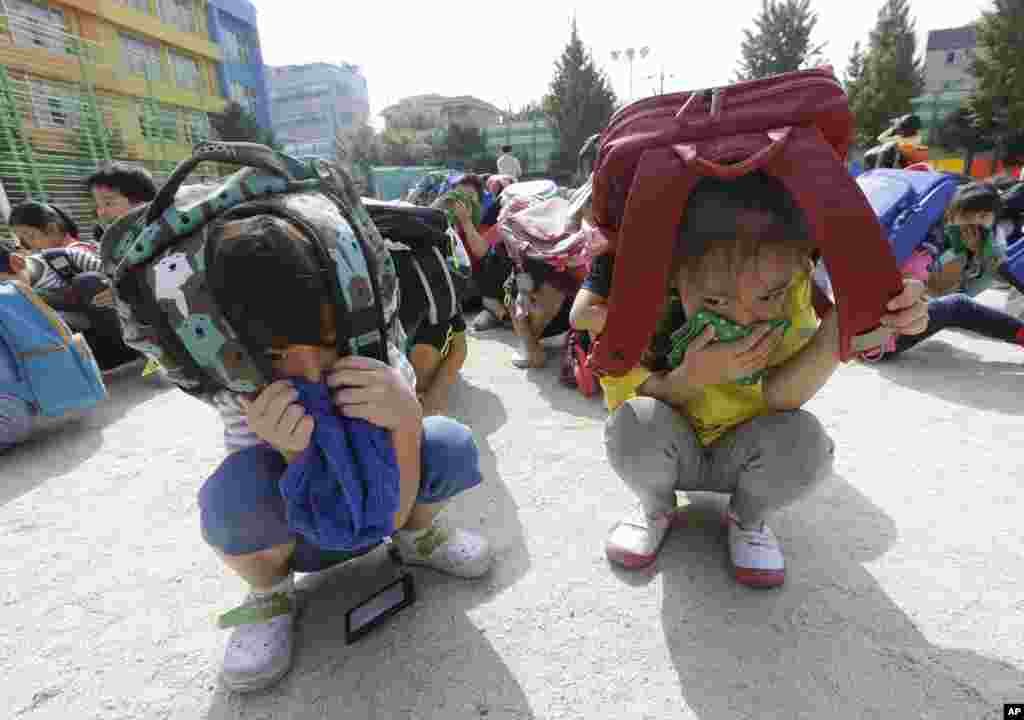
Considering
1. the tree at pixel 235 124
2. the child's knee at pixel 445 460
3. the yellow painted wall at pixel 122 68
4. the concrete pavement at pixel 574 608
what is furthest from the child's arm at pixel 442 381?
the tree at pixel 235 124

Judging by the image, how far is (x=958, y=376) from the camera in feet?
8.20

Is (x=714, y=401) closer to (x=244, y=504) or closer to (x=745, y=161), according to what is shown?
(x=745, y=161)

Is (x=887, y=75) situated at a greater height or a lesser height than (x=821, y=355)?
greater

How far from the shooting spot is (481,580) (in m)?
1.30

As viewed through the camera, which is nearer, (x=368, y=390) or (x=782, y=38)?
(x=368, y=390)

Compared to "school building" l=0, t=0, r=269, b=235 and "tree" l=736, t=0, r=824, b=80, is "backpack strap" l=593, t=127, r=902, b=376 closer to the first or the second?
"school building" l=0, t=0, r=269, b=235

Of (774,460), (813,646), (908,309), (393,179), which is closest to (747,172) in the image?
(908,309)

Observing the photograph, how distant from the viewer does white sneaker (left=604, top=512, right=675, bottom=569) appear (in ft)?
4.24

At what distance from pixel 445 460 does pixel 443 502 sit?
174mm

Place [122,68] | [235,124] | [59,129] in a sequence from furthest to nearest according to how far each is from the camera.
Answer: [235,124], [122,68], [59,129]

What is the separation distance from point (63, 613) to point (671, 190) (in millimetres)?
1721

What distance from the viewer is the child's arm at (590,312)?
1199mm

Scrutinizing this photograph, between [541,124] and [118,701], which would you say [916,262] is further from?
[541,124]

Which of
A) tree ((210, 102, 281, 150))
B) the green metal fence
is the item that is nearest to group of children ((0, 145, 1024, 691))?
the green metal fence
